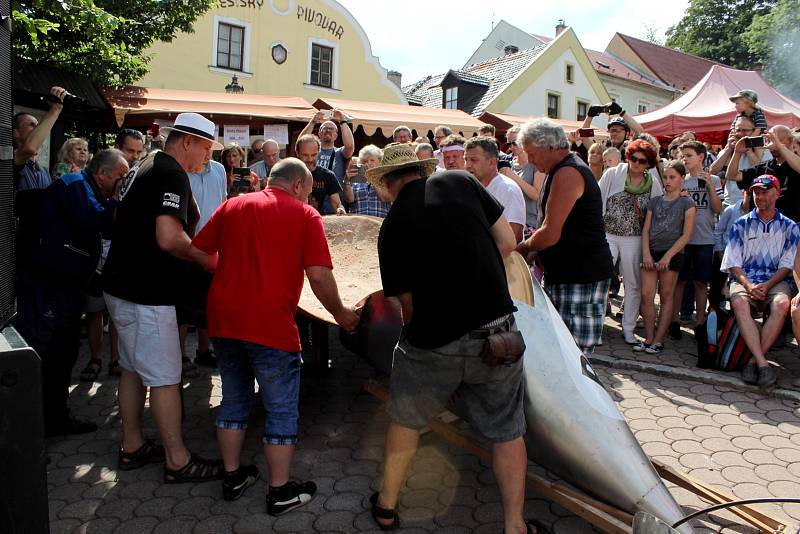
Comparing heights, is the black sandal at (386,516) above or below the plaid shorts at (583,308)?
below

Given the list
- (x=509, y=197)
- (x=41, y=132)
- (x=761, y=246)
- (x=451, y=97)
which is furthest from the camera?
(x=451, y=97)

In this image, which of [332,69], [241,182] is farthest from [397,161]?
[332,69]

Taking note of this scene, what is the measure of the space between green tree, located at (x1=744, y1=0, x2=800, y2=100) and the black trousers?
33.2 m

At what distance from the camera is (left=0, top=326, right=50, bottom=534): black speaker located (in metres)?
1.14

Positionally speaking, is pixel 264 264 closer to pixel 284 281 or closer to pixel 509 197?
pixel 284 281

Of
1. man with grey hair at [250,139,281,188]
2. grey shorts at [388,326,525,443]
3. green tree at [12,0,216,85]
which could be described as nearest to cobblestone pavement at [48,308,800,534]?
grey shorts at [388,326,525,443]

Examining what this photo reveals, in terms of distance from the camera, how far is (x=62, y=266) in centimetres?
363

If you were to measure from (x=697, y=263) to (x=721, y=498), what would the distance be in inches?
148

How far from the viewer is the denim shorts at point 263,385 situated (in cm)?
292

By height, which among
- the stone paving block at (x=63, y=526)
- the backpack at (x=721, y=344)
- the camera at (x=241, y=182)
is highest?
the camera at (x=241, y=182)

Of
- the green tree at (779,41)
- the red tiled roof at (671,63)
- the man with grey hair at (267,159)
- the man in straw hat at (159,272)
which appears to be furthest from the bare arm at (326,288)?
the red tiled roof at (671,63)

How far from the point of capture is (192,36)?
1827 cm

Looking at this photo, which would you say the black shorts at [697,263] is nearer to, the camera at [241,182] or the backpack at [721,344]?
the backpack at [721,344]

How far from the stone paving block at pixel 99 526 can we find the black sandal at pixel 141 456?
484mm
